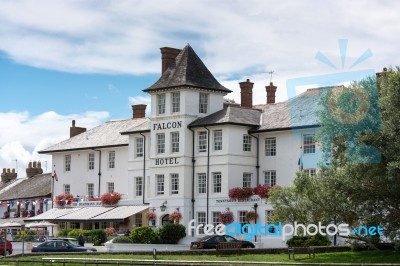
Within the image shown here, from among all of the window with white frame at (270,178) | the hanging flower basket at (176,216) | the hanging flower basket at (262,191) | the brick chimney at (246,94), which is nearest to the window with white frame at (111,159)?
the hanging flower basket at (176,216)

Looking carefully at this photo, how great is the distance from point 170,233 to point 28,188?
3665 centimetres

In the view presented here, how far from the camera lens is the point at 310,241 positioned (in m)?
→ 55.2

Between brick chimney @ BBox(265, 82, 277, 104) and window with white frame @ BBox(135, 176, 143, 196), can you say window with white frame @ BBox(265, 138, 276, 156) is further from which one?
window with white frame @ BBox(135, 176, 143, 196)

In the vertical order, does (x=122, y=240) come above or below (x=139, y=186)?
below

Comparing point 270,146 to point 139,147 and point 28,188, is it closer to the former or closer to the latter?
point 139,147

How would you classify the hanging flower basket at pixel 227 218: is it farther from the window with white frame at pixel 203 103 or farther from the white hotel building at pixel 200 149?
the window with white frame at pixel 203 103

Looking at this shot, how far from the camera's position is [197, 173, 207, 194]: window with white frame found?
6944cm

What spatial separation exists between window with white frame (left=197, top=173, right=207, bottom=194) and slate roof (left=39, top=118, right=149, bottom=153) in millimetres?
10516

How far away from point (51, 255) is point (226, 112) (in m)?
22.4

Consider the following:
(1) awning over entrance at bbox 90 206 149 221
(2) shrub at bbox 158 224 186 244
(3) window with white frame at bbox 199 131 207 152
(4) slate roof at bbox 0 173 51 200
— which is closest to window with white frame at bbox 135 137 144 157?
(1) awning over entrance at bbox 90 206 149 221

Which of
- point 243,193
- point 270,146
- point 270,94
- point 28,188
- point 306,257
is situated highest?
point 270,94

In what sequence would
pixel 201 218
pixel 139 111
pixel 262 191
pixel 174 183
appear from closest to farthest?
1. pixel 262 191
2. pixel 201 218
3. pixel 174 183
4. pixel 139 111

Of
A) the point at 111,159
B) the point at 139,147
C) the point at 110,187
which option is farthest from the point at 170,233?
the point at 111,159

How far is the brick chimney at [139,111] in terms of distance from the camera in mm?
87250
